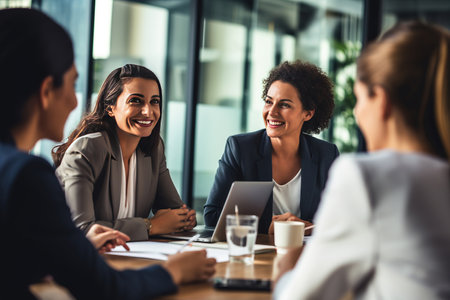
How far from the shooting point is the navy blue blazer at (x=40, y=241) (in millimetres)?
1083

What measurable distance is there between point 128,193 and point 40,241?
123 cm

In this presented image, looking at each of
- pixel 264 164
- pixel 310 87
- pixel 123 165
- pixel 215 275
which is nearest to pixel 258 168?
pixel 264 164

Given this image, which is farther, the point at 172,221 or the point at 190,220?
the point at 190,220

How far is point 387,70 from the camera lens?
1.07 metres

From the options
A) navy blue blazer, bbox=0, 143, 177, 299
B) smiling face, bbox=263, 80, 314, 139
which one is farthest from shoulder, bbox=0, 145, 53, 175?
smiling face, bbox=263, 80, 314, 139

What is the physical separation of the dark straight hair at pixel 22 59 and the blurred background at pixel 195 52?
105 inches

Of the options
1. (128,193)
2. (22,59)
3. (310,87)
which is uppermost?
(310,87)

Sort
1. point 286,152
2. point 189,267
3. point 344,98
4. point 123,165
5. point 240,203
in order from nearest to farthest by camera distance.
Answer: point 189,267
point 240,203
point 123,165
point 286,152
point 344,98

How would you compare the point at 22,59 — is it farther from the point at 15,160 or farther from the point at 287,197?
the point at 287,197

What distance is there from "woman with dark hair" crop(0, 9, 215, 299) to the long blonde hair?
2.28 feet

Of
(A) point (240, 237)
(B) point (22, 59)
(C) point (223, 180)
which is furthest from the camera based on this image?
(C) point (223, 180)

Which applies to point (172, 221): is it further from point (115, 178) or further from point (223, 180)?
point (223, 180)

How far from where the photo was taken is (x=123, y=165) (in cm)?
230

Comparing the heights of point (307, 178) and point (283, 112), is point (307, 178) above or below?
below
